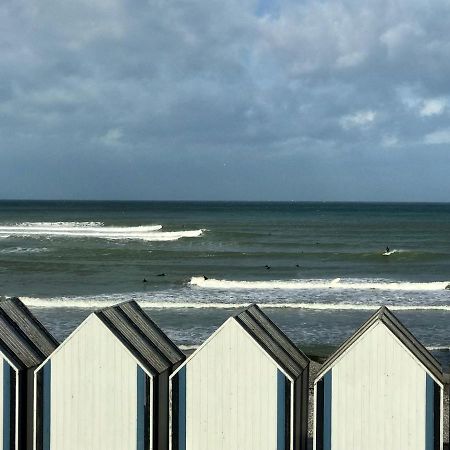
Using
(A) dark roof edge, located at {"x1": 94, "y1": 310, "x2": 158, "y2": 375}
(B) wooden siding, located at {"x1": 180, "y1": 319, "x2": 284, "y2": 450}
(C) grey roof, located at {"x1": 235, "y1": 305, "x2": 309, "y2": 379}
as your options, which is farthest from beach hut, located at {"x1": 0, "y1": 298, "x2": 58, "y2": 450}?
(C) grey roof, located at {"x1": 235, "y1": 305, "x2": 309, "y2": 379}

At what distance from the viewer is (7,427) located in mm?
8008

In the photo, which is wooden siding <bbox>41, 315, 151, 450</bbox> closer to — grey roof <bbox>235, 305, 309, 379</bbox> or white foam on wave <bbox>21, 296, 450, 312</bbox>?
grey roof <bbox>235, 305, 309, 379</bbox>

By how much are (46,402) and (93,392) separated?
0.52 meters

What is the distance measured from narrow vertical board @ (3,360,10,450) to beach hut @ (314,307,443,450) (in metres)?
3.13

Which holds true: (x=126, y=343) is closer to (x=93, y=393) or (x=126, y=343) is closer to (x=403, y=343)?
(x=93, y=393)

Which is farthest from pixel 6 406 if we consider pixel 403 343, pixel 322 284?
pixel 322 284

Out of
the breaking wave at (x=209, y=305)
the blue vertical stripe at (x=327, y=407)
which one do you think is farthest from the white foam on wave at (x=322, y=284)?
the blue vertical stripe at (x=327, y=407)

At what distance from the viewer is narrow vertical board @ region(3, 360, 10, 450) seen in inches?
312

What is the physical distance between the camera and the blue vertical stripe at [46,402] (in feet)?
26.5

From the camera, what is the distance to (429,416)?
7766 millimetres

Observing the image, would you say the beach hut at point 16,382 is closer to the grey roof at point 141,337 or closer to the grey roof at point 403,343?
the grey roof at point 141,337

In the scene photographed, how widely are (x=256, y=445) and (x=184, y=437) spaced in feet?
2.48

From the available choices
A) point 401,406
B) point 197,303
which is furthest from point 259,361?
point 197,303

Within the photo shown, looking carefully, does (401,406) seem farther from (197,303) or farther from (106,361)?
(197,303)
